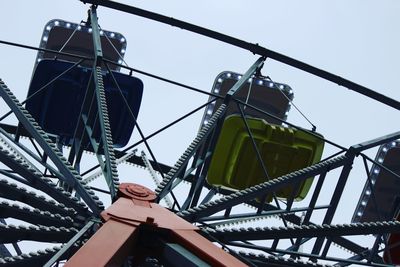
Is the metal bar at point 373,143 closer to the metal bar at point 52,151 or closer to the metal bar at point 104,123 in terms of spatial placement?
the metal bar at point 104,123

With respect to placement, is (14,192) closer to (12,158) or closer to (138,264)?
(12,158)

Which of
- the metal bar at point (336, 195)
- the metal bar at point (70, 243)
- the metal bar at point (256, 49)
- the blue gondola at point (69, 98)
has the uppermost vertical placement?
the metal bar at point (256, 49)

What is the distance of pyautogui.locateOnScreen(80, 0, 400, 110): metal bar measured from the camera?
13.1m

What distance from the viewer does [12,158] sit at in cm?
794

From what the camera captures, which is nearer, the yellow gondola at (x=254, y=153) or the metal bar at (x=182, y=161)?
the metal bar at (x=182, y=161)

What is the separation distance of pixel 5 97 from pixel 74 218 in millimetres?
2838

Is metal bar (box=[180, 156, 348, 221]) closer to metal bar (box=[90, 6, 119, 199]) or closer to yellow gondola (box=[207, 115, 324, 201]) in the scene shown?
metal bar (box=[90, 6, 119, 199])

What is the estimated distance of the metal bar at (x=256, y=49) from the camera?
43.0ft

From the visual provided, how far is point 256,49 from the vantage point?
43.5ft

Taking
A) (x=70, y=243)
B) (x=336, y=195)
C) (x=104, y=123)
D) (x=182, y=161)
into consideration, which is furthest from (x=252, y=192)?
(x=336, y=195)

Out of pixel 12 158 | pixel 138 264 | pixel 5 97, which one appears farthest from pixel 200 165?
pixel 138 264

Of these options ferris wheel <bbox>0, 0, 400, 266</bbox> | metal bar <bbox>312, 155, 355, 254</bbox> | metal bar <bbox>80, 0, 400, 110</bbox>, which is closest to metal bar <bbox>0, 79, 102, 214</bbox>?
ferris wheel <bbox>0, 0, 400, 266</bbox>

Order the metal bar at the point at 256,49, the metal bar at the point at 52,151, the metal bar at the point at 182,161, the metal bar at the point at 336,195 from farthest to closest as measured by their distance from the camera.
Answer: the metal bar at the point at 256,49, the metal bar at the point at 336,195, the metal bar at the point at 182,161, the metal bar at the point at 52,151

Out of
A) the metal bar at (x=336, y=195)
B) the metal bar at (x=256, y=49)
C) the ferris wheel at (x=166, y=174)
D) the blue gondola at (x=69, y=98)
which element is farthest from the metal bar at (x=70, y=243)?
the blue gondola at (x=69, y=98)
